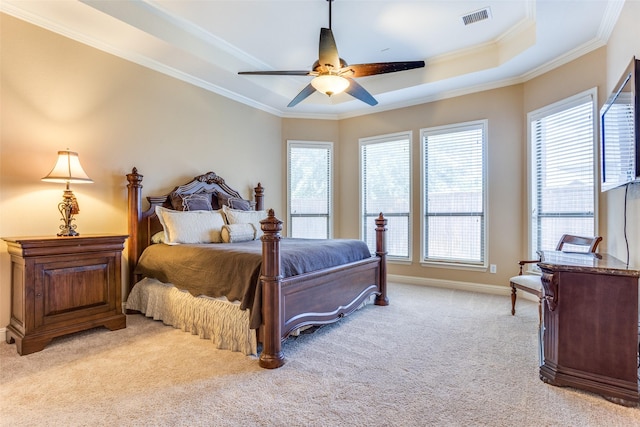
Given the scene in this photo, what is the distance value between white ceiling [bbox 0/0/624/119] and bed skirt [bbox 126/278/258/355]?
8.32 feet

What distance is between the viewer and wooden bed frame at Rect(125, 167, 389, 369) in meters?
2.35

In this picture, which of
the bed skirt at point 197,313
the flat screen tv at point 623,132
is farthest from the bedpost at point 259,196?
the flat screen tv at point 623,132

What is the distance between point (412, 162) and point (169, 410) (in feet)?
14.6

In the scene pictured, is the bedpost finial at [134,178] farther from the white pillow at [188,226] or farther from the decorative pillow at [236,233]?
the decorative pillow at [236,233]

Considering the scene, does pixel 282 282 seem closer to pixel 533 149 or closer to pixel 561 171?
pixel 561 171

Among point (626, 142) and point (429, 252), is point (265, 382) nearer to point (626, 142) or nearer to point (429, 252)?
point (626, 142)

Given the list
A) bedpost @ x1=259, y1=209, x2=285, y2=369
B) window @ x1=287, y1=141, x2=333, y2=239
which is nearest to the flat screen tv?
bedpost @ x1=259, y1=209, x2=285, y2=369

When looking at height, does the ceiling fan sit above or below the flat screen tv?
above

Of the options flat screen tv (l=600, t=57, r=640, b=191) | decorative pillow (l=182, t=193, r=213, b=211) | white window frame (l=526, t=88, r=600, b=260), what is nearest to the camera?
flat screen tv (l=600, t=57, r=640, b=191)

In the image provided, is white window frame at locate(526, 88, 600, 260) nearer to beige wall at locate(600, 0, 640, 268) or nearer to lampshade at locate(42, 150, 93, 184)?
beige wall at locate(600, 0, 640, 268)

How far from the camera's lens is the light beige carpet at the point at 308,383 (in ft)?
5.74

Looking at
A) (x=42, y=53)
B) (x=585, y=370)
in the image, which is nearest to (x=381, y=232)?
(x=585, y=370)

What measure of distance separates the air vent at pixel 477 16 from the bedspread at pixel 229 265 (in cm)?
266

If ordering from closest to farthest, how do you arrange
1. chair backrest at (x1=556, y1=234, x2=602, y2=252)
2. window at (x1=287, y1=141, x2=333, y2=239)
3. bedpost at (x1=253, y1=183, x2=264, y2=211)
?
chair backrest at (x1=556, y1=234, x2=602, y2=252)
bedpost at (x1=253, y1=183, x2=264, y2=211)
window at (x1=287, y1=141, x2=333, y2=239)
